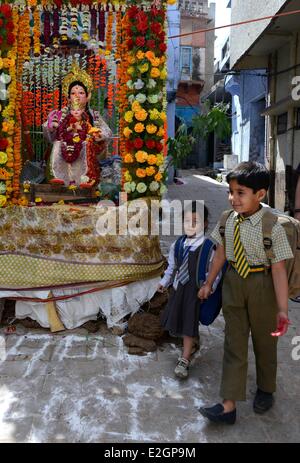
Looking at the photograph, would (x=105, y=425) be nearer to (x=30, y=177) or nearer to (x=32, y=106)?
(x=30, y=177)

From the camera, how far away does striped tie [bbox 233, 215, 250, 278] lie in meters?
2.93

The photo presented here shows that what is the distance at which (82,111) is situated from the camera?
6191 millimetres

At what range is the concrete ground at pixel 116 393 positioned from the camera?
9.36 feet

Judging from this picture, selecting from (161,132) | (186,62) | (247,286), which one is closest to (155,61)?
(161,132)

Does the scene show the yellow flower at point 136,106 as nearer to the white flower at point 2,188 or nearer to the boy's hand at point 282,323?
the white flower at point 2,188

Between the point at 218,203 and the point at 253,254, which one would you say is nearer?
the point at 253,254

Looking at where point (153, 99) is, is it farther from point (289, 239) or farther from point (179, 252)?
point (289, 239)

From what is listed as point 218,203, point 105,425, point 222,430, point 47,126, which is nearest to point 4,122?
point 47,126

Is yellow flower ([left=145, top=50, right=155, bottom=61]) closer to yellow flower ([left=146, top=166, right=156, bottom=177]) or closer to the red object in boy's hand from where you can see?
yellow flower ([left=146, top=166, right=156, bottom=177])

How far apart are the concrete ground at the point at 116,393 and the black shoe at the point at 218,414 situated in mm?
53

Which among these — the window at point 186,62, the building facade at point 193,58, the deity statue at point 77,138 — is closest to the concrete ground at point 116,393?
the deity statue at point 77,138

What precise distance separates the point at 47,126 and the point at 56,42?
1.84 meters

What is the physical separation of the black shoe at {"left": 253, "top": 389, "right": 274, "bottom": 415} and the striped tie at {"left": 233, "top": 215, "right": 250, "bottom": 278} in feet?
2.82

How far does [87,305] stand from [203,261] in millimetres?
1461
